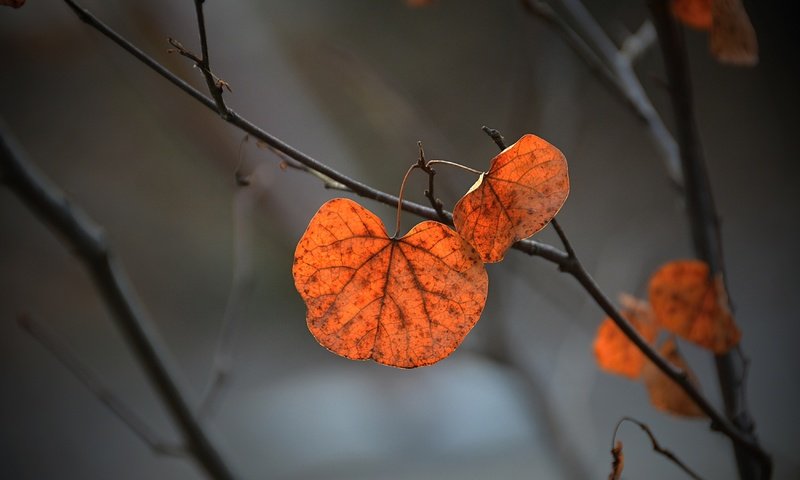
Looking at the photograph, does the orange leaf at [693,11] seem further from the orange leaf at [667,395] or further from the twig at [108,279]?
the twig at [108,279]

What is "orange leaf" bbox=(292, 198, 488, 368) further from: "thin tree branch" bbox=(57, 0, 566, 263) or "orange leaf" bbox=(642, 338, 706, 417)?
"orange leaf" bbox=(642, 338, 706, 417)

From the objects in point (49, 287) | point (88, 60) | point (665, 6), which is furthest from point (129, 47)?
point (49, 287)

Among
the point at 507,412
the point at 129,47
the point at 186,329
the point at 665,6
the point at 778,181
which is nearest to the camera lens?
the point at 129,47

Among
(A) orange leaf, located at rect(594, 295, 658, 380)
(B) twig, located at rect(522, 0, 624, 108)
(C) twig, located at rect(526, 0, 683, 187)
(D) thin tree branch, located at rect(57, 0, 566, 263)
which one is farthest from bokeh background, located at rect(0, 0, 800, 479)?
(D) thin tree branch, located at rect(57, 0, 566, 263)

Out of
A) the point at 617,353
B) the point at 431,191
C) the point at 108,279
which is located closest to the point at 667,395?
the point at 617,353

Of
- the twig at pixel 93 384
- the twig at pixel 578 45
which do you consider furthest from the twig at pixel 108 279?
the twig at pixel 578 45

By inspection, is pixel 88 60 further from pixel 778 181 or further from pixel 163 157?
pixel 778 181

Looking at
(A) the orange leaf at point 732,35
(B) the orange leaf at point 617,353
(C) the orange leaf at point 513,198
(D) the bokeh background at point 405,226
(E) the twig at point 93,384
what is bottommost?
(D) the bokeh background at point 405,226
